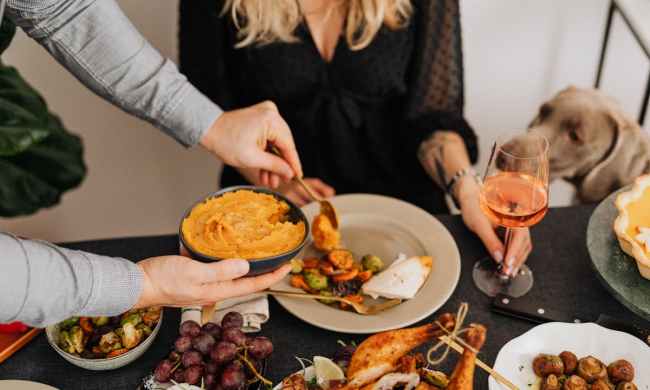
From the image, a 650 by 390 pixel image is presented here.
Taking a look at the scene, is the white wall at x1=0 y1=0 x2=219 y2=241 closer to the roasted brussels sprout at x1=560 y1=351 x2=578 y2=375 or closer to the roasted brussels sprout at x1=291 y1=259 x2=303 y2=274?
the roasted brussels sprout at x1=291 y1=259 x2=303 y2=274

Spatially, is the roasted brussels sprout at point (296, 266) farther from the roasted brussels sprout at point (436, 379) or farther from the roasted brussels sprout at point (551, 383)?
the roasted brussels sprout at point (551, 383)

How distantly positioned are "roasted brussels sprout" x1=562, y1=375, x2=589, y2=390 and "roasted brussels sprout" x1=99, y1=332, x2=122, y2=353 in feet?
Result: 2.44

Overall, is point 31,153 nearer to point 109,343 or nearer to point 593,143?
point 109,343

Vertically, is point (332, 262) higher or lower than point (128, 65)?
lower

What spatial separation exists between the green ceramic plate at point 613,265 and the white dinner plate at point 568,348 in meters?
0.09

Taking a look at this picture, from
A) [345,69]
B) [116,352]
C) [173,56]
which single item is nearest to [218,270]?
[116,352]

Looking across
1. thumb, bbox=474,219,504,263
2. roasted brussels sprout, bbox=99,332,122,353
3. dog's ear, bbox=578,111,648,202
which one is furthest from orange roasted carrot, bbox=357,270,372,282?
dog's ear, bbox=578,111,648,202

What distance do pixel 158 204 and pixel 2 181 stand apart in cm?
70

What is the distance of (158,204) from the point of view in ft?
8.81

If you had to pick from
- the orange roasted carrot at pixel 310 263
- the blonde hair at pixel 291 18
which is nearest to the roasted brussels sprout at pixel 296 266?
the orange roasted carrot at pixel 310 263

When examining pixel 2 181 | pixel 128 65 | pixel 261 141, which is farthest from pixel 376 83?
pixel 2 181

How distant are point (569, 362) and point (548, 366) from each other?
0.04 m

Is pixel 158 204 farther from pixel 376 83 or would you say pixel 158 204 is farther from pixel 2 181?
pixel 376 83

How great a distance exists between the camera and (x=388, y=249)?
4.67 ft
